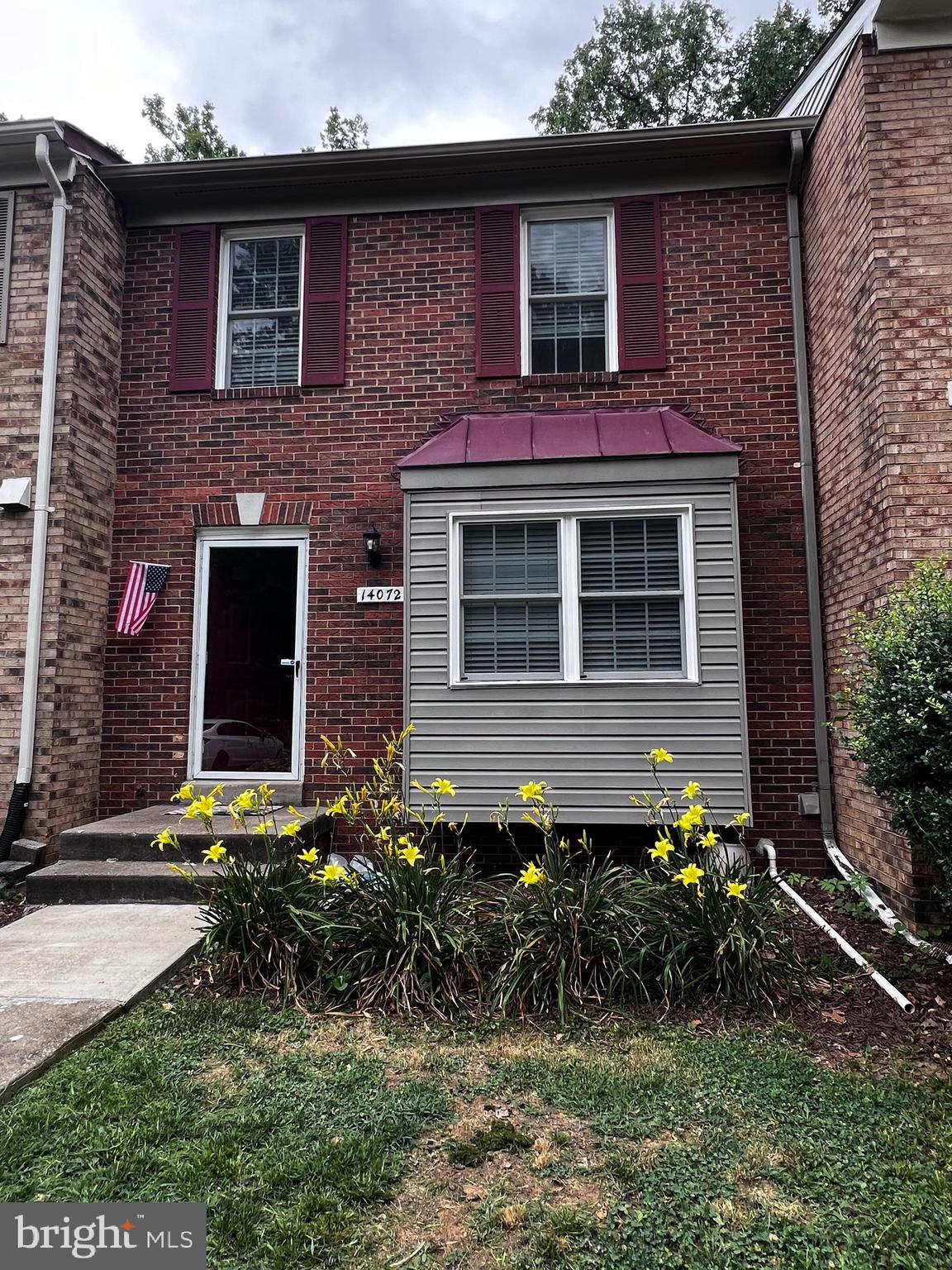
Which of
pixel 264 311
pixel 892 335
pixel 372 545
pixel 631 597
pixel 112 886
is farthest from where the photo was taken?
pixel 264 311

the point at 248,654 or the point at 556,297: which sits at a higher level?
the point at 556,297

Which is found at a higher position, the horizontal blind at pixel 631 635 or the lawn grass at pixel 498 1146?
the horizontal blind at pixel 631 635

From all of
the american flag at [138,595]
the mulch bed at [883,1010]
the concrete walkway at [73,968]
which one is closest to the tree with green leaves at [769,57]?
the american flag at [138,595]

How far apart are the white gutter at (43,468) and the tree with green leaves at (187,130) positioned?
483 inches

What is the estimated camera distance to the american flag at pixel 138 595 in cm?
671

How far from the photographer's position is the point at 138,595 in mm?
6754

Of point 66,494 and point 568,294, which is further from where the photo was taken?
point 568,294

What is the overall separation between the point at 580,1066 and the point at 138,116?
2143cm

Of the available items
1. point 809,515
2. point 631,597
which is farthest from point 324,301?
point 809,515

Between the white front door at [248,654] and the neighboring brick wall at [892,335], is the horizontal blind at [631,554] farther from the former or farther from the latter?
the white front door at [248,654]

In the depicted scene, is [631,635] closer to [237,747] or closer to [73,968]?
[237,747]

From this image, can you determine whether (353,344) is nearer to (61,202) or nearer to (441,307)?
Result: (441,307)

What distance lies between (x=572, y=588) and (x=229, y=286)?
170 inches
